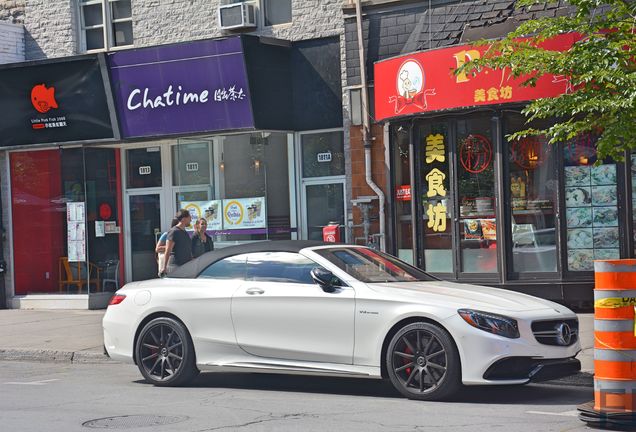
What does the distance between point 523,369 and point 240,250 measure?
336 cm

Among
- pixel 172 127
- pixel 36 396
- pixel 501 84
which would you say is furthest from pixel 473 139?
pixel 36 396

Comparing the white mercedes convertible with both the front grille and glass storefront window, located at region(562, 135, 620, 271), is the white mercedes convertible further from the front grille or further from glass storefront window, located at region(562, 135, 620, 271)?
glass storefront window, located at region(562, 135, 620, 271)

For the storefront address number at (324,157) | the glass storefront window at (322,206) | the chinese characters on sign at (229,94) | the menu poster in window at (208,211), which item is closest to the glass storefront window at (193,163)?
the menu poster in window at (208,211)

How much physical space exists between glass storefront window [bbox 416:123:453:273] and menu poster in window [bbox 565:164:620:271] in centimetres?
193

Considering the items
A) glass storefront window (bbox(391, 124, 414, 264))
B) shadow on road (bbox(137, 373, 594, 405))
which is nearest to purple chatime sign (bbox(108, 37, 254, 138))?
glass storefront window (bbox(391, 124, 414, 264))

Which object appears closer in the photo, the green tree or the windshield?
the windshield

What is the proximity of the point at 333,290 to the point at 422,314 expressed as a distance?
102 cm

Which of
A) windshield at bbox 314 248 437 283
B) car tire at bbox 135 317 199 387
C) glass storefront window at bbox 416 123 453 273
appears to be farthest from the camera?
glass storefront window at bbox 416 123 453 273

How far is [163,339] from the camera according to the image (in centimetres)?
1082

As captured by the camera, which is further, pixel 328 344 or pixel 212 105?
pixel 212 105

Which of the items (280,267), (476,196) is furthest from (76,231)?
(280,267)

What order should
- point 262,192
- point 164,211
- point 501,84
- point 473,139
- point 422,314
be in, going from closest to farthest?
point 422,314 → point 501,84 → point 473,139 → point 262,192 → point 164,211

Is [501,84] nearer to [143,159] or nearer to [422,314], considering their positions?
[422,314]

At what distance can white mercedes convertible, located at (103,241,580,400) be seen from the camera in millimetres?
9195
